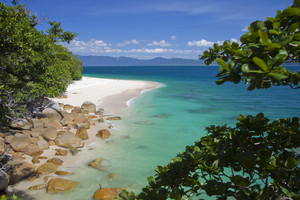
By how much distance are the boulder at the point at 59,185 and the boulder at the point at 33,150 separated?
104 inches

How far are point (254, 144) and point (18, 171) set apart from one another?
8.35m

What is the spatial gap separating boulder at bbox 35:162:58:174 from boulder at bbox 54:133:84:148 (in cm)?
206

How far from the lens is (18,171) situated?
7887 millimetres

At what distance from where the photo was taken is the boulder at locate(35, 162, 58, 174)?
8.54 meters

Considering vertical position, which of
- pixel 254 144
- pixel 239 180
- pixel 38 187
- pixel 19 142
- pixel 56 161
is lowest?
pixel 38 187

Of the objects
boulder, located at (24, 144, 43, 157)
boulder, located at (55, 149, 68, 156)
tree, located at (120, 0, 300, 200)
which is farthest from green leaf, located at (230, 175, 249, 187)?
boulder, located at (24, 144, 43, 157)

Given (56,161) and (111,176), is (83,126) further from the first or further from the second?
(111,176)

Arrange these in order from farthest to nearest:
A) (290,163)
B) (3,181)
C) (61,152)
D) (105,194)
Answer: (61,152) → (105,194) → (3,181) → (290,163)

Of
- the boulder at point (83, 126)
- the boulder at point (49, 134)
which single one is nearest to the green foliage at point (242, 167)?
the boulder at point (49, 134)

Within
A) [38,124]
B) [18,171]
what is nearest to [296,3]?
[18,171]

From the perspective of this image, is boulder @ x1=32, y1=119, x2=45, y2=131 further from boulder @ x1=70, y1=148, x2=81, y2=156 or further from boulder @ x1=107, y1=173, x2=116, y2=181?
boulder @ x1=107, y1=173, x2=116, y2=181

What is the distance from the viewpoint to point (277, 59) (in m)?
1.36

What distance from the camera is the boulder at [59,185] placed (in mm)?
7463

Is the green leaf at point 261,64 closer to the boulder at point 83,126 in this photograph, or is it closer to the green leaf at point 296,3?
the green leaf at point 296,3
